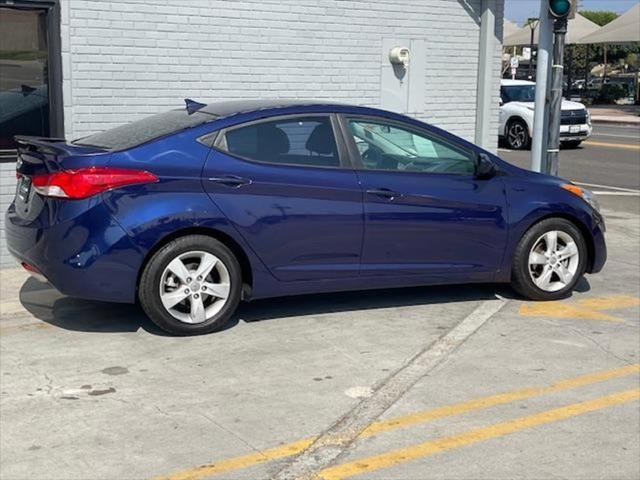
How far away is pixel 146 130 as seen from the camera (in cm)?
633

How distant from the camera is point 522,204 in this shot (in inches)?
270

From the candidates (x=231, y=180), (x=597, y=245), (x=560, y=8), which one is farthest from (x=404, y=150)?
(x=560, y=8)

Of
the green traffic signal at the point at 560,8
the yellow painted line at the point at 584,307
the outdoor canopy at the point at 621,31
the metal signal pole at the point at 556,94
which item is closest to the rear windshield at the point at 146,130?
the yellow painted line at the point at 584,307

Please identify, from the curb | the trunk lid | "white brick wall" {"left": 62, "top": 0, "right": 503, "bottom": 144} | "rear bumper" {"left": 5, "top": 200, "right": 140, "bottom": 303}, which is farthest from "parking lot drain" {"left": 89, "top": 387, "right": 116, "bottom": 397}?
the curb

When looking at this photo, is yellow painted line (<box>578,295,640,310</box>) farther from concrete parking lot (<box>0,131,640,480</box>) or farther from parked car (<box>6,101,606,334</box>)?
parked car (<box>6,101,606,334</box>)

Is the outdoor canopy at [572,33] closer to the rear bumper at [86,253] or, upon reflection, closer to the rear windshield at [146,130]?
the rear windshield at [146,130]

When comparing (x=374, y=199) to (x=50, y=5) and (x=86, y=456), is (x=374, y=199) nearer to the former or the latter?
(x=86, y=456)

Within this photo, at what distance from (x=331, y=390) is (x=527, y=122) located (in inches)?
714

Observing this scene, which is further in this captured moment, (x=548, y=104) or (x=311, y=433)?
(x=548, y=104)

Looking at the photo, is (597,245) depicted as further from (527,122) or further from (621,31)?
(621,31)

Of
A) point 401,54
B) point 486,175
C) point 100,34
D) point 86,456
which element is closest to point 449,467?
point 86,456

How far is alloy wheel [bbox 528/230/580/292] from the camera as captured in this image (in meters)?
7.02

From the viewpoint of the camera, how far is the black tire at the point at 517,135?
22.4 meters

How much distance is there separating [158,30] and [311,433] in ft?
17.6
